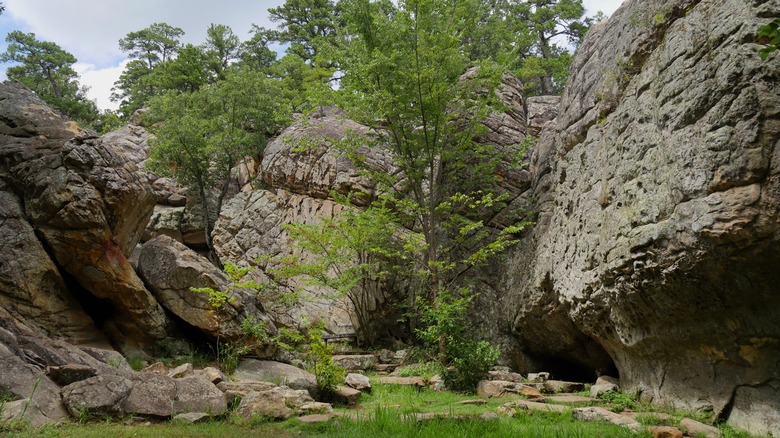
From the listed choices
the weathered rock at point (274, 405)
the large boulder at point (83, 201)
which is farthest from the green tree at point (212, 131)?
the weathered rock at point (274, 405)

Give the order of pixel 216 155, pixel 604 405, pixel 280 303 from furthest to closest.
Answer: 1. pixel 216 155
2. pixel 280 303
3. pixel 604 405

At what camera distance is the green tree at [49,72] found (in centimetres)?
2909

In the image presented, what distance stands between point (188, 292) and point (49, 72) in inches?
1140

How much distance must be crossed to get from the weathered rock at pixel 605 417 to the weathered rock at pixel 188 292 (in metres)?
7.07

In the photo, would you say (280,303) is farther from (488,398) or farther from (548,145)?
(548,145)

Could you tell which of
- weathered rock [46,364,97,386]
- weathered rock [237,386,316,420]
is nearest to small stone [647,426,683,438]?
weathered rock [237,386,316,420]

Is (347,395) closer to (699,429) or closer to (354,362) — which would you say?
(354,362)

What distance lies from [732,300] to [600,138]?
193 inches

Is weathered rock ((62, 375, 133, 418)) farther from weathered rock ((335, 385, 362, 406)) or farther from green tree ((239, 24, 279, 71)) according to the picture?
green tree ((239, 24, 279, 71))

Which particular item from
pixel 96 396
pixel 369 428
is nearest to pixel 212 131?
pixel 96 396

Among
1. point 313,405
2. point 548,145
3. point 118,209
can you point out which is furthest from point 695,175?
point 118,209

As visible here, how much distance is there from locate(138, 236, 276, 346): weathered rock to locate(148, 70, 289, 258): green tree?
33.7 feet

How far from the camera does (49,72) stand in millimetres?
31047

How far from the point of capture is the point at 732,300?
6.13 m
